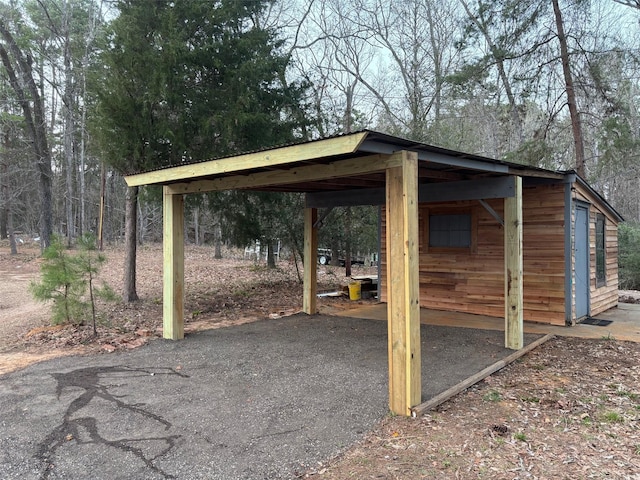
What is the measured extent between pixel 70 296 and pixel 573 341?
6.82 m

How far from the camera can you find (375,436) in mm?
2957

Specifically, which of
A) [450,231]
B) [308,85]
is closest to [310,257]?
[450,231]

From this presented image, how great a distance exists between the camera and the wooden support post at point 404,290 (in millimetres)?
3301

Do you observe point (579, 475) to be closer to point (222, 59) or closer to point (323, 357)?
point (323, 357)

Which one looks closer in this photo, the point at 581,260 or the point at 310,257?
the point at 581,260

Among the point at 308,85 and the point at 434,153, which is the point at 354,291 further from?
the point at 434,153

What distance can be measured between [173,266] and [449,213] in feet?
15.1

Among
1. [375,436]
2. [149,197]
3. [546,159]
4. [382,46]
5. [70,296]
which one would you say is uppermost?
[382,46]

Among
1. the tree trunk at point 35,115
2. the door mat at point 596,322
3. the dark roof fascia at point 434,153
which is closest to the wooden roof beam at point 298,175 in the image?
the dark roof fascia at point 434,153

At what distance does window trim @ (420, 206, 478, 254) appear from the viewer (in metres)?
7.26

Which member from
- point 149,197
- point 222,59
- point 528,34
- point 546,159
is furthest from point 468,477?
point 528,34

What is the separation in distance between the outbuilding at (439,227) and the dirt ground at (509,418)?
45cm

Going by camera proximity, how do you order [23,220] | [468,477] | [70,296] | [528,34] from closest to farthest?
[468,477]
[70,296]
[528,34]
[23,220]

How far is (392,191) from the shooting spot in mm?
3428
